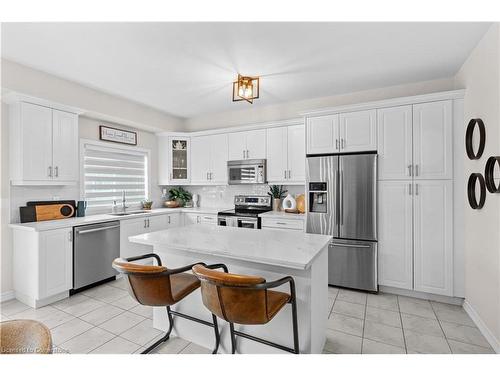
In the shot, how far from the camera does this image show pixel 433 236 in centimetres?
304

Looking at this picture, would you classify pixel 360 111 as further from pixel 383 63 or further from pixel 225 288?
pixel 225 288

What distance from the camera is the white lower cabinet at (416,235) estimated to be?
118 inches

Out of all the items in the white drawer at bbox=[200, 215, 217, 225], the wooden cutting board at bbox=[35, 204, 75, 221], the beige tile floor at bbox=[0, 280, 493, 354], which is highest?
the wooden cutting board at bbox=[35, 204, 75, 221]

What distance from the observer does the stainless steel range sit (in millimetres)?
Answer: 4062

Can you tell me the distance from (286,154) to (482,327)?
297 centimetres

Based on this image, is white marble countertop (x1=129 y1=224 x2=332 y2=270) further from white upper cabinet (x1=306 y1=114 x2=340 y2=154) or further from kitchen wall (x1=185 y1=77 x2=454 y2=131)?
kitchen wall (x1=185 y1=77 x2=454 y2=131)

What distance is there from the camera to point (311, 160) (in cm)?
362

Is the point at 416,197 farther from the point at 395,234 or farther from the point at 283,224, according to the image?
the point at 283,224

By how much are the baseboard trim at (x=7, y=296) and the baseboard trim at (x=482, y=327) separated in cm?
486

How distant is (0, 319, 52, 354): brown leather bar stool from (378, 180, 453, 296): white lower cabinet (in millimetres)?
3317

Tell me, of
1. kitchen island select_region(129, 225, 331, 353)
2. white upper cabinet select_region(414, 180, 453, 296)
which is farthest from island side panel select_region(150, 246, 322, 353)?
white upper cabinet select_region(414, 180, 453, 296)
